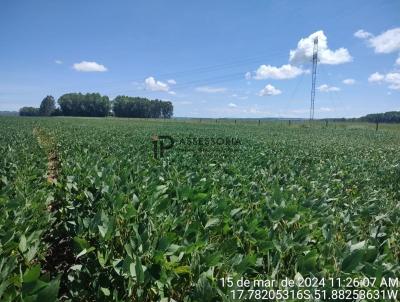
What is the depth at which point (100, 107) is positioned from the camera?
12825 cm

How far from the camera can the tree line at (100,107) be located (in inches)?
4951

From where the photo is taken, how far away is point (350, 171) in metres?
8.84

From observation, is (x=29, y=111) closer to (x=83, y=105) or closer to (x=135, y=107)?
(x=83, y=105)

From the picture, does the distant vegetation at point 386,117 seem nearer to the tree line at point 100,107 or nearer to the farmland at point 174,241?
the tree line at point 100,107

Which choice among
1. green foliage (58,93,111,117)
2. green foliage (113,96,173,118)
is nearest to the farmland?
green foliage (58,93,111,117)

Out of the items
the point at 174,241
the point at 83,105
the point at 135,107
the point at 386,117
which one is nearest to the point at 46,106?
the point at 83,105

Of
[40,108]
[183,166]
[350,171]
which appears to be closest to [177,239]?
[183,166]

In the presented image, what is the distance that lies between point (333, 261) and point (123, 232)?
2262mm

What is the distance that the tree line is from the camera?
12575cm

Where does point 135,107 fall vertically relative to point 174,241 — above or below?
above

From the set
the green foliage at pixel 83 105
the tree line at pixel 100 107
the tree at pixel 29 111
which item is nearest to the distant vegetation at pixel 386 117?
the tree line at pixel 100 107

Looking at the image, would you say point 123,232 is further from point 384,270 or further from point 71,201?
point 384,270

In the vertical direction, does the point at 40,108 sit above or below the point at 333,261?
above

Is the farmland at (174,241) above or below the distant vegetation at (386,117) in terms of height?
below
